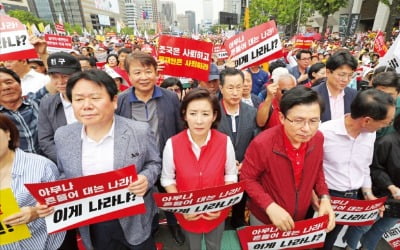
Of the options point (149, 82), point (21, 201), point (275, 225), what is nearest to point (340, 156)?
point (275, 225)

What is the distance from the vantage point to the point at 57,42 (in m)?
6.21

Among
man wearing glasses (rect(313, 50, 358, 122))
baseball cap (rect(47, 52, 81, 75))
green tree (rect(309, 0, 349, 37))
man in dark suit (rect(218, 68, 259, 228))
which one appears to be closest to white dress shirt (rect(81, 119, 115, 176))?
baseball cap (rect(47, 52, 81, 75))

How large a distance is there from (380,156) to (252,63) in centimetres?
231

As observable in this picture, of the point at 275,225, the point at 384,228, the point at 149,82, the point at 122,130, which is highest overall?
the point at 149,82

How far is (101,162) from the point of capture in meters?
1.85

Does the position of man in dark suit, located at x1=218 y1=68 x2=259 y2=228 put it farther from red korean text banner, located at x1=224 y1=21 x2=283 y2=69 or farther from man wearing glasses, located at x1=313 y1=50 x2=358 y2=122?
red korean text banner, located at x1=224 y1=21 x2=283 y2=69

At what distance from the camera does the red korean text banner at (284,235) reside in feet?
5.96

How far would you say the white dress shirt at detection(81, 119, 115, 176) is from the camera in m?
1.84

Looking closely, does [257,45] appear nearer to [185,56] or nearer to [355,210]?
[185,56]

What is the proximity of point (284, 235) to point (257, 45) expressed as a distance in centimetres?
303

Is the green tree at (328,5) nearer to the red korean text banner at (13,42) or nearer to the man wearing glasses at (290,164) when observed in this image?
the red korean text banner at (13,42)

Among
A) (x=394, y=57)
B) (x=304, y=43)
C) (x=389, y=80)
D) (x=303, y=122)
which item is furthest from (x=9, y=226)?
(x=304, y=43)

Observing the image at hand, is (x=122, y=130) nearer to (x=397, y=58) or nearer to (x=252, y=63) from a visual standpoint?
(x=252, y=63)

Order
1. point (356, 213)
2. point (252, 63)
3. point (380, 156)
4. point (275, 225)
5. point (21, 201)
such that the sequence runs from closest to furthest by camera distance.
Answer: point (21, 201) < point (275, 225) < point (356, 213) < point (380, 156) < point (252, 63)
